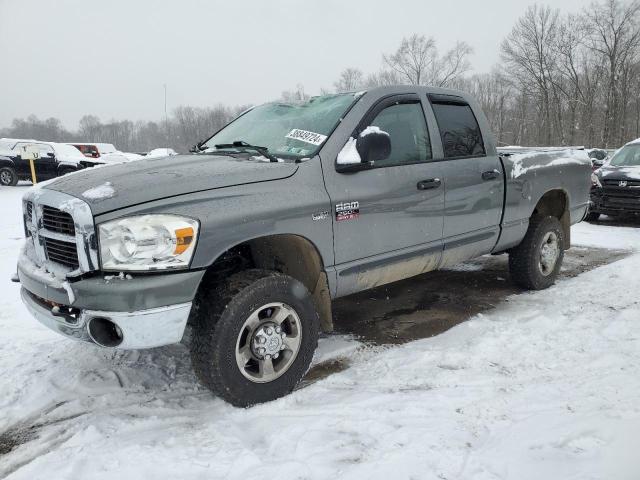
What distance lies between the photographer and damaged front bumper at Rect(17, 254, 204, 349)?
7.88 ft

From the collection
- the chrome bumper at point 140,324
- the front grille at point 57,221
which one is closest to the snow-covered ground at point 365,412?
the chrome bumper at point 140,324

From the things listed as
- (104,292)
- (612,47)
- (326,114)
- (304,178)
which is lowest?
(104,292)

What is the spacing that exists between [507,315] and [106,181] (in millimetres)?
3387

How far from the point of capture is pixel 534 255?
192 inches

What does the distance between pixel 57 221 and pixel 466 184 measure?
2957mm

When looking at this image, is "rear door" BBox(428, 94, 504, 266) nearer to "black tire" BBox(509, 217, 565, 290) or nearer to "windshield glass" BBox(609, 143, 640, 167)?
"black tire" BBox(509, 217, 565, 290)

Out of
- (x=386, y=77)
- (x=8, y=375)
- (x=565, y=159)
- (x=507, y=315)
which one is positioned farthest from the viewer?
(x=386, y=77)

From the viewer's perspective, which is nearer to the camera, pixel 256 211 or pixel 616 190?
pixel 256 211

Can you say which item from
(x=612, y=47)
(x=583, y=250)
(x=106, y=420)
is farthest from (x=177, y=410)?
(x=612, y=47)

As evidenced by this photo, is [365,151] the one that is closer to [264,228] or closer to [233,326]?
[264,228]

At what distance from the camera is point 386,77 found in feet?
180

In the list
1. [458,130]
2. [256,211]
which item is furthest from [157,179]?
[458,130]

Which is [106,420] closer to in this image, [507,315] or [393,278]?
[393,278]

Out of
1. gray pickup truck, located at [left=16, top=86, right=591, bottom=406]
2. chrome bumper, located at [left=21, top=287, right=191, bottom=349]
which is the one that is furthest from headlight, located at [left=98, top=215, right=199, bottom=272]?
chrome bumper, located at [left=21, top=287, right=191, bottom=349]
